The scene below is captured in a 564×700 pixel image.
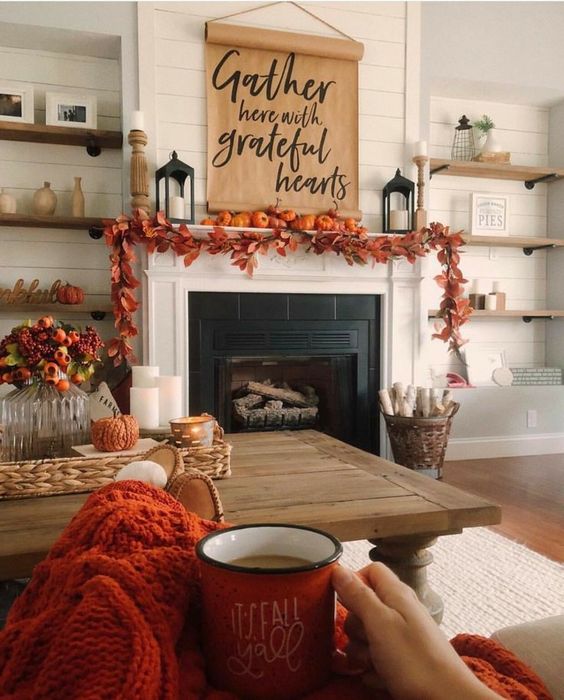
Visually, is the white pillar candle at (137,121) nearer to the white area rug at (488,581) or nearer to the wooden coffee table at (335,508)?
the wooden coffee table at (335,508)

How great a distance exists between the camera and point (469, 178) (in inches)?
→ 166

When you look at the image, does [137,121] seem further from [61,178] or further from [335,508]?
[335,508]

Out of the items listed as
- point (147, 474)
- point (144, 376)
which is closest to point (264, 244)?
point (144, 376)

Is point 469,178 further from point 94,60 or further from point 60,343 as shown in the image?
point 60,343

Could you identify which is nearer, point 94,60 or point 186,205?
point 186,205

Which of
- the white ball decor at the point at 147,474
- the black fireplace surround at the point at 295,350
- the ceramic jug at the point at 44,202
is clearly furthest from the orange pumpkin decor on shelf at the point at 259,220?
the white ball decor at the point at 147,474

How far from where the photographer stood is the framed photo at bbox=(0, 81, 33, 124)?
3.30m

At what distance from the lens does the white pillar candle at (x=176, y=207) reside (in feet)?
10.3

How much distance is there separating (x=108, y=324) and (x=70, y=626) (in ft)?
10.9

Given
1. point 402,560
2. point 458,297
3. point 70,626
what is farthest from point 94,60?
point 70,626

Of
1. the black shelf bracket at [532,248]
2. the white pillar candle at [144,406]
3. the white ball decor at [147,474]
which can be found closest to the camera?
the white ball decor at [147,474]

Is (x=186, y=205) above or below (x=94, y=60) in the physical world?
below

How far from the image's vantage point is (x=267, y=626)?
415mm

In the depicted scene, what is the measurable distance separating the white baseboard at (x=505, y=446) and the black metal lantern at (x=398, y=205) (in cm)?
141
